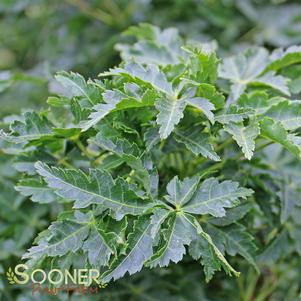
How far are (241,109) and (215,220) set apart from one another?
9.1 inches

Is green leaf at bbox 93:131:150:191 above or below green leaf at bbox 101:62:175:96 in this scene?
below

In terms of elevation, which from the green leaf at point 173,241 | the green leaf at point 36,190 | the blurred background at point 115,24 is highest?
the green leaf at point 173,241

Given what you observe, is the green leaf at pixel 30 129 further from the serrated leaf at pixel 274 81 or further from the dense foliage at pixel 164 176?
the serrated leaf at pixel 274 81

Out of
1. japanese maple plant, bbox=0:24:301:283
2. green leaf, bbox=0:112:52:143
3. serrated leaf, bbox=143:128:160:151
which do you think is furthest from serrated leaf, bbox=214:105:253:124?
green leaf, bbox=0:112:52:143

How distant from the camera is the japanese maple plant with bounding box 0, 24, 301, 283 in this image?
0.94 m

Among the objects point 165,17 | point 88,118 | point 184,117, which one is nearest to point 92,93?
point 88,118

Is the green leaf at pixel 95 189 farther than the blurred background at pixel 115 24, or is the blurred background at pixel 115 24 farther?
the blurred background at pixel 115 24

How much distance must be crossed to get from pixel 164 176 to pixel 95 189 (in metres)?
0.23

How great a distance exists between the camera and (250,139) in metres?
0.96

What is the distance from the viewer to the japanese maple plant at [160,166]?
3.10 ft

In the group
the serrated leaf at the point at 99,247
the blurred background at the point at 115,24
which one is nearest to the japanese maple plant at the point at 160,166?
the serrated leaf at the point at 99,247

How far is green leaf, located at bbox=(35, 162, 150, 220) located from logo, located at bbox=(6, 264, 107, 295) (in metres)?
0.13

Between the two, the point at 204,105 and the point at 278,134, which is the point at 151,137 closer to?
the point at 204,105

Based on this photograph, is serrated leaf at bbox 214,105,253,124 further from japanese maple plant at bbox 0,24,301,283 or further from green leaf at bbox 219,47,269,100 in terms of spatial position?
green leaf at bbox 219,47,269,100
